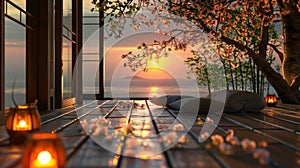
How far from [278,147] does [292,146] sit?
7 centimetres

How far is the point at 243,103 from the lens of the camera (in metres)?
4.08

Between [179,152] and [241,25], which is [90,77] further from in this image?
[179,152]

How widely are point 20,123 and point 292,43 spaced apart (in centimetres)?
424

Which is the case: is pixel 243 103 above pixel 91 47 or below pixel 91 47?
below

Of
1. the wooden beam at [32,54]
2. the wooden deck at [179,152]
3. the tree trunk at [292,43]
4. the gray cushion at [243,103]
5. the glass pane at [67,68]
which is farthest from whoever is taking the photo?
the tree trunk at [292,43]

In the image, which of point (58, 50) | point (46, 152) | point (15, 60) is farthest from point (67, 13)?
point (46, 152)

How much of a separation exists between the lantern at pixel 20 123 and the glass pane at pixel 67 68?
3.01 meters

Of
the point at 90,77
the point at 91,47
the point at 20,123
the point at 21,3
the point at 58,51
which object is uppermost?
the point at 21,3

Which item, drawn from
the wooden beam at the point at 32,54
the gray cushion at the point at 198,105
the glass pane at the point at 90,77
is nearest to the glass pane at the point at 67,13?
the wooden beam at the point at 32,54

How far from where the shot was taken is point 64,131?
2.48 meters

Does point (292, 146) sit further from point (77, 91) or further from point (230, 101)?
point (77, 91)

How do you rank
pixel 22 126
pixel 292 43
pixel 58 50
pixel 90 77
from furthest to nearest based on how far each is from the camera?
1. pixel 90 77
2. pixel 292 43
3. pixel 58 50
4. pixel 22 126

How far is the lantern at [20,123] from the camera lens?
79.4 inches

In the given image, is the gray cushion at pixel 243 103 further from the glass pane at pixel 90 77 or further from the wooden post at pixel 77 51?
the glass pane at pixel 90 77
